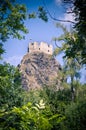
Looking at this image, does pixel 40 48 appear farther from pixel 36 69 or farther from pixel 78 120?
pixel 78 120

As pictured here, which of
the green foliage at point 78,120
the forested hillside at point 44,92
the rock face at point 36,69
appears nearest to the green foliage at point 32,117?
the forested hillside at point 44,92

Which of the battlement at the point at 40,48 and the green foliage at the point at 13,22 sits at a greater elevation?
the battlement at the point at 40,48

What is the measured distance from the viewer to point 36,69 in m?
143

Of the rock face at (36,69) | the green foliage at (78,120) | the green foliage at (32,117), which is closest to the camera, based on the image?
the green foliage at (32,117)

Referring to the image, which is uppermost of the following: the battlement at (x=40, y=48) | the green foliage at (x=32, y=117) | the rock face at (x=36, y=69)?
the battlement at (x=40, y=48)

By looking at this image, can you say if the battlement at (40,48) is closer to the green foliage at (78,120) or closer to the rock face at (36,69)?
the rock face at (36,69)

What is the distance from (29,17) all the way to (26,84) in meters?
117

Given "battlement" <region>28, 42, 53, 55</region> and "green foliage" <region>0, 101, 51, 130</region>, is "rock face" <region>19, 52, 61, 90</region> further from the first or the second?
"green foliage" <region>0, 101, 51, 130</region>

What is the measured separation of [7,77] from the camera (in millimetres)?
17312

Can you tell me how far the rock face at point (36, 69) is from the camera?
136875 millimetres

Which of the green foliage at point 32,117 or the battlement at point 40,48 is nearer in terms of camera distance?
the green foliage at point 32,117

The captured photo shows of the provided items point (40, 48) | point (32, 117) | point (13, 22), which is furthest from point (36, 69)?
point (32, 117)

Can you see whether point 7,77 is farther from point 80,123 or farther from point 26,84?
point 26,84

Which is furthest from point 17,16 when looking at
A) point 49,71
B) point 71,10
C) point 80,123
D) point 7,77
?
point 49,71
